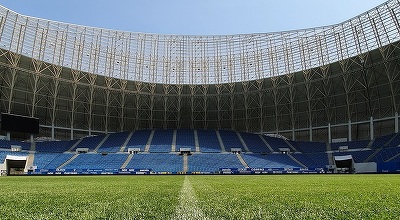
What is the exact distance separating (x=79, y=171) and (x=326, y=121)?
4360 centimetres

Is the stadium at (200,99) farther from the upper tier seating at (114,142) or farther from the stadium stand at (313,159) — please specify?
the upper tier seating at (114,142)

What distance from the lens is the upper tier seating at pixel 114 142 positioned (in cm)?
5885

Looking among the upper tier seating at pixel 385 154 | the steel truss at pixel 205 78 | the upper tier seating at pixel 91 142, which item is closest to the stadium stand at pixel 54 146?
the upper tier seating at pixel 91 142

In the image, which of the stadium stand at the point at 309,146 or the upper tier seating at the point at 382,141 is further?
the stadium stand at the point at 309,146

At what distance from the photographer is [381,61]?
49531mm

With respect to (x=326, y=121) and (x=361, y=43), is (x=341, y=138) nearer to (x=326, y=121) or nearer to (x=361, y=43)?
(x=326, y=121)

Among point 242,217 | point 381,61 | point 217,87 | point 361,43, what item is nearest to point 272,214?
point 242,217

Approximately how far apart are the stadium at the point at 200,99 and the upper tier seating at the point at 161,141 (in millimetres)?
380

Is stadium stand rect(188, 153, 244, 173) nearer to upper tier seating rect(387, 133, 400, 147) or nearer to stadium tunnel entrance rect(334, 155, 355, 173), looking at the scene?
stadium tunnel entrance rect(334, 155, 355, 173)

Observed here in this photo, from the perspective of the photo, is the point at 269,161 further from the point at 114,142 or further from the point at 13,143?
the point at 13,143

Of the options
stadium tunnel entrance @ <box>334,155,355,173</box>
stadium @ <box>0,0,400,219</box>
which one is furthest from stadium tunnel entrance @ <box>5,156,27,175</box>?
stadium tunnel entrance @ <box>334,155,355,173</box>

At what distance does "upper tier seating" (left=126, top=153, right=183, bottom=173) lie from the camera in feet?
169

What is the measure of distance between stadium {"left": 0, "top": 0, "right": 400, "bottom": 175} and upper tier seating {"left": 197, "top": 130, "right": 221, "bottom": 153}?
19 centimetres

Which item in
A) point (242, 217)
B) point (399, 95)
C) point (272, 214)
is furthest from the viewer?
point (399, 95)
